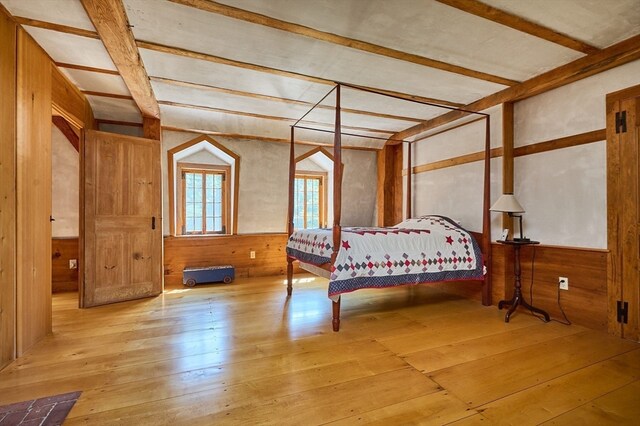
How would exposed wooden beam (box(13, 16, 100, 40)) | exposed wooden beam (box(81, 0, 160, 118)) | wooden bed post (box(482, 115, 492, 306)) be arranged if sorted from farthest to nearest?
wooden bed post (box(482, 115, 492, 306)) → exposed wooden beam (box(13, 16, 100, 40)) → exposed wooden beam (box(81, 0, 160, 118))

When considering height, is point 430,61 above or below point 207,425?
above

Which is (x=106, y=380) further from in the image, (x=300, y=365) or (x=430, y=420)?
(x=430, y=420)

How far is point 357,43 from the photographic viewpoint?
94.5 inches

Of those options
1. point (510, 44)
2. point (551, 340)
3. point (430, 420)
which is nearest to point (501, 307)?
point (551, 340)

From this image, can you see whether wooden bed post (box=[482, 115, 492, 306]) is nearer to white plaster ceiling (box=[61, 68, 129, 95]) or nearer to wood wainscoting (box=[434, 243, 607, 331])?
wood wainscoting (box=[434, 243, 607, 331])

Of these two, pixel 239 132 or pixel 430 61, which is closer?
pixel 430 61

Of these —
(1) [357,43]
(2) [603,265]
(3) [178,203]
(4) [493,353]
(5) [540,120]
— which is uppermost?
(1) [357,43]

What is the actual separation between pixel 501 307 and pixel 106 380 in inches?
142

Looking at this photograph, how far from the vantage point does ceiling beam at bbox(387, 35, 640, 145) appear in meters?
2.42

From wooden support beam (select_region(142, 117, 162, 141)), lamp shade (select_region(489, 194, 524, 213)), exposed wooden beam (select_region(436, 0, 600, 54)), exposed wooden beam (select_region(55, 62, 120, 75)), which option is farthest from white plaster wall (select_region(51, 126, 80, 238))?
lamp shade (select_region(489, 194, 524, 213))

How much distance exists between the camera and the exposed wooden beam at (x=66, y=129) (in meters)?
3.96

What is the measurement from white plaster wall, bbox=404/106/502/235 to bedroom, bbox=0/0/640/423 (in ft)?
0.09

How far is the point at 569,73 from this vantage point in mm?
2764

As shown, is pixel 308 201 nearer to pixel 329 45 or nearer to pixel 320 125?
pixel 320 125
